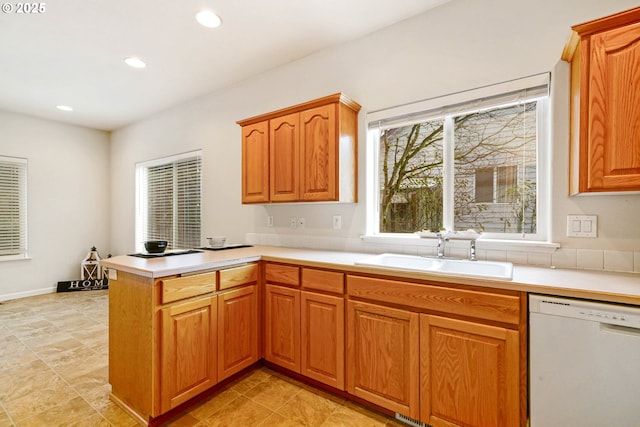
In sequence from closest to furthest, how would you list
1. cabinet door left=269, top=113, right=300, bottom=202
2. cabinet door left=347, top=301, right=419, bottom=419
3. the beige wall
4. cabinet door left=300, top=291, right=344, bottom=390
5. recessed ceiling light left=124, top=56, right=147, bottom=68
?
1. cabinet door left=347, top=301, right=419, bottom=419
2. cabinet door left=300, top=291, right=344, bottom=390
3. cabinet door left=269, top=113, right=300, bottom=202
4. recessed ceiling light left=124, top=56, right=147, bottom=68
5. the beige wall

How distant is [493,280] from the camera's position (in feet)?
4.73

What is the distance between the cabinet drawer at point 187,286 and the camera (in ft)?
5.74

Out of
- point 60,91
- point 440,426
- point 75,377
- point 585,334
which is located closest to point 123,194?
point 60,91

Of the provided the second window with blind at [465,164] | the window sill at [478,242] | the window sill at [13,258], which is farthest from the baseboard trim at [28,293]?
the second window with blind at [465,164]

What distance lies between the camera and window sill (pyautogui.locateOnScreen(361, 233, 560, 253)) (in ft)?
6.05

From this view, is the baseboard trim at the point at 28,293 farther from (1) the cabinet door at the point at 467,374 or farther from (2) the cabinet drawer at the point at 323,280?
(1) the cabinet door at the point at 467,374

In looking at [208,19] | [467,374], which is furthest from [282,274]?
[208,19]

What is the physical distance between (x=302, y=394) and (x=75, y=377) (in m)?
1.76

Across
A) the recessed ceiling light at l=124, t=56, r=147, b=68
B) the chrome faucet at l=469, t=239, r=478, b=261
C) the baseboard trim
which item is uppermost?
the recessed ceiling light at l=124, t=56, r=147, b=68

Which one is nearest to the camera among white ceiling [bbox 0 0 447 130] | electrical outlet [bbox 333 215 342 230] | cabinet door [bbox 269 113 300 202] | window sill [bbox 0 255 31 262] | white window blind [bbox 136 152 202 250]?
white ceiling [bbox 0 0 447 130]

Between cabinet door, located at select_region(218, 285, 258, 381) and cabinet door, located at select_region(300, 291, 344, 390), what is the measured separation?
42 centimetres

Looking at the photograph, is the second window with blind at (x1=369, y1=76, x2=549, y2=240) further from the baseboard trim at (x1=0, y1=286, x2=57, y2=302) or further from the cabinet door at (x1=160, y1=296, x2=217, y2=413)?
the baseboard trim at (x1=0, y1=286, x2=57, y2=302)

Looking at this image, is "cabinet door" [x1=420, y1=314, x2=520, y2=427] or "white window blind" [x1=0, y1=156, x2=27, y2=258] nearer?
"cabinet door" [x1=420, y1=314, x2=520, y2=427]

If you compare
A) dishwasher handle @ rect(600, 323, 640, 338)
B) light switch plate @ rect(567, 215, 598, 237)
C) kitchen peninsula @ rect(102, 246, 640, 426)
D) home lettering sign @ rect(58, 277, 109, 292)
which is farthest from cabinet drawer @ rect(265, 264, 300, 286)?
home lettering sign @ rect(58, 277, 109, 292)
